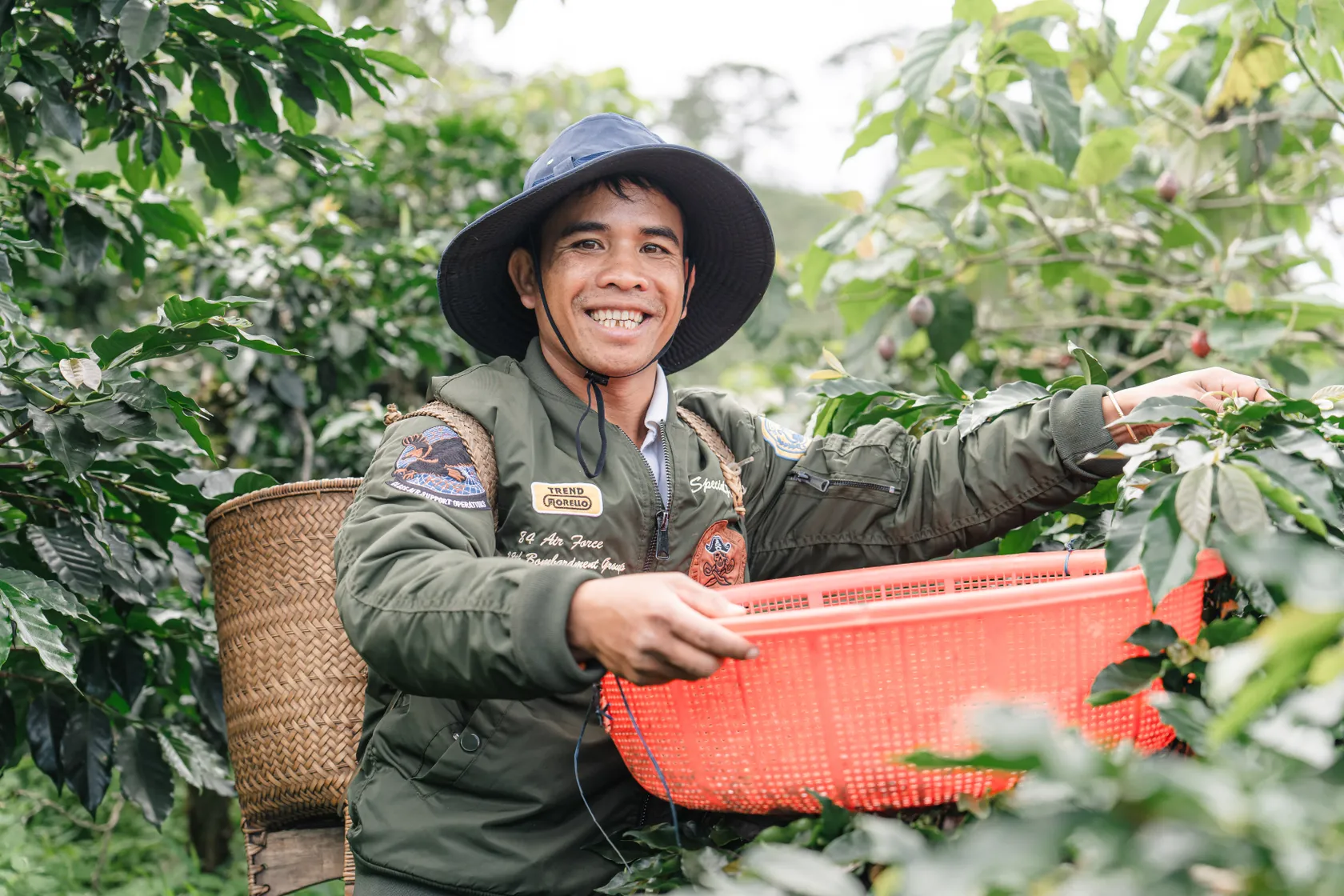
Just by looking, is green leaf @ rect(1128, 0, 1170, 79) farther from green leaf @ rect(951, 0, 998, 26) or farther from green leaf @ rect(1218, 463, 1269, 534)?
green leaf @ rect(1218, 463, 1269, 534)

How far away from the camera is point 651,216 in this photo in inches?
76.4

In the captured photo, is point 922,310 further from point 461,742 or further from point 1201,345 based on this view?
point 461,742

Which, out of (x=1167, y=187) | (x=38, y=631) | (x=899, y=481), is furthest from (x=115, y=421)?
(x=1167, y=187)

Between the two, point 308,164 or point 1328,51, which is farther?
point 1328,51

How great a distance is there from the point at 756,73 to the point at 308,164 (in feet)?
55.7

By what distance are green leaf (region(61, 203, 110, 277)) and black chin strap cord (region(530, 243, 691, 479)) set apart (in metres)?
1.04

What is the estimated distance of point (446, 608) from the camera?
1.25 metres

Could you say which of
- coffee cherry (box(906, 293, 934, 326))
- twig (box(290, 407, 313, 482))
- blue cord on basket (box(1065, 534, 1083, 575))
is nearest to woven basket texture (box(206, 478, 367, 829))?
blue cord on basket (box(1065, 534, 1083, 575))

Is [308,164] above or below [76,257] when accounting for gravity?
above

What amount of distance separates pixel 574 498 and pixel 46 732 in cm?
116

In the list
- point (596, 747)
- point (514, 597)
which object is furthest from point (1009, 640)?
point (596, 747)

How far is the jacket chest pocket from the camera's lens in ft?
5.29

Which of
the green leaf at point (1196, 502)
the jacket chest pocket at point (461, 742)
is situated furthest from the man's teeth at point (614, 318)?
the green leaf at point (1196, 502)

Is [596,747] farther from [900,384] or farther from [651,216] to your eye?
[900,384]
